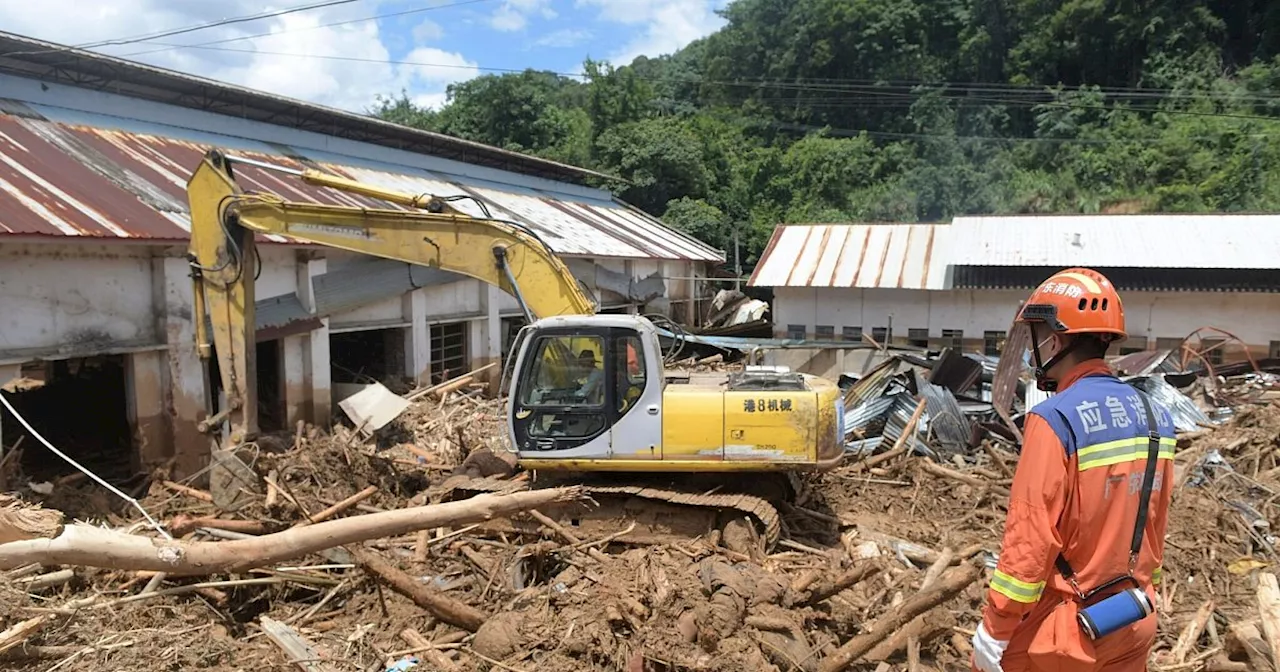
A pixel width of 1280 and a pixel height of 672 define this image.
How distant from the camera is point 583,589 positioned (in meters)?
5.68

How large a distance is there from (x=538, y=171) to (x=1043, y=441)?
71.1 feet

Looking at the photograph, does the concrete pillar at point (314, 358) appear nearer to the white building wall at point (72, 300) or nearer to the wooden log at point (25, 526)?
the white building wall at point (72, 300)

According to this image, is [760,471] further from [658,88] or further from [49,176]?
[658,88]

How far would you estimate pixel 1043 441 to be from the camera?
269cm

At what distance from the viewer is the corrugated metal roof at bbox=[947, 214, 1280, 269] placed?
1628 centimetres

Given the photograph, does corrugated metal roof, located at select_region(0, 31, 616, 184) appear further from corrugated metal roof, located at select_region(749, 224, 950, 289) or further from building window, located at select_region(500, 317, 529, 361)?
corrugated metal roof, located at select_region(749, 224, 950, 289)

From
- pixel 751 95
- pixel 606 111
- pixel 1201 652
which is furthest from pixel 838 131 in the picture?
pixel 1201 652

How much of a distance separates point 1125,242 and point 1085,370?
17336mm

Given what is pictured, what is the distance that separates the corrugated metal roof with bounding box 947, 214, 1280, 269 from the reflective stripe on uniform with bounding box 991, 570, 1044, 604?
1574 centimetres

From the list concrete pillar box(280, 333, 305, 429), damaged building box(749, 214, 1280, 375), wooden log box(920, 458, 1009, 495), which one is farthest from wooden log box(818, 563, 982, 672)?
damaged building box(749, 214, 1280, 375)

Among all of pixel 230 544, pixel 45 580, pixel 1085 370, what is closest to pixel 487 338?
pixel 45 580

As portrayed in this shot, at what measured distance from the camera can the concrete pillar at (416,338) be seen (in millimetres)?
12961

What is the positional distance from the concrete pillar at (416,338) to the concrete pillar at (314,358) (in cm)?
169

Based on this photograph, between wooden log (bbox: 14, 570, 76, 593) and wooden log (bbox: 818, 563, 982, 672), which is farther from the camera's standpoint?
wooden log (bbox: 14, 570, 76, 593)
